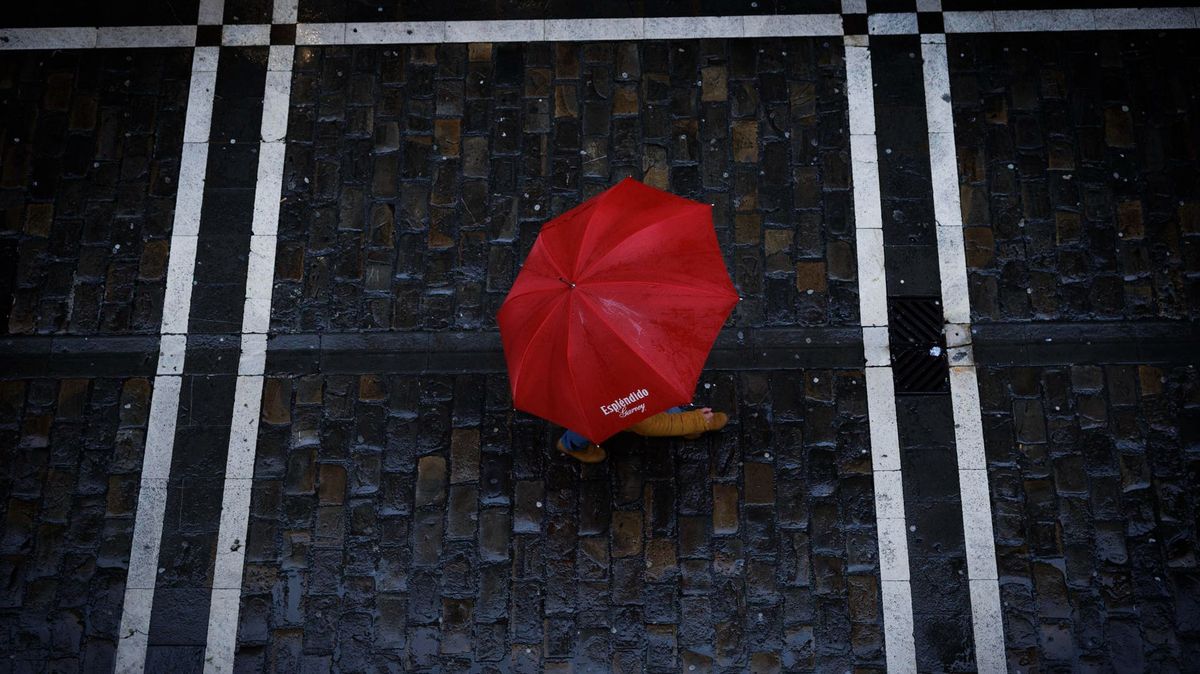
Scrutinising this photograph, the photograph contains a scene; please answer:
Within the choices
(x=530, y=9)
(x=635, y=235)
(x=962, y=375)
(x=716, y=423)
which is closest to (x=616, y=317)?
(x=635, y=235)

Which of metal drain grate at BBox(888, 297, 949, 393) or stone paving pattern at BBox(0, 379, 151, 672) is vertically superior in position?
metal drain grate at BBox(888, 297, 949, 393)

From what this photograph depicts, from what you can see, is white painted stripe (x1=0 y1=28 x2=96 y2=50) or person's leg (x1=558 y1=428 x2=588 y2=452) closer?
person's leg (x1=558 y1=428 x2=588 y2=452)

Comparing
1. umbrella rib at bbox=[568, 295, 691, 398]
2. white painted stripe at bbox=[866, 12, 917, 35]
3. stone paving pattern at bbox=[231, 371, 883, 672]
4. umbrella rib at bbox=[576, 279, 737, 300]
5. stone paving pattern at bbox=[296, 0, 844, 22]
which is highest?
stone paving pattern at bbox=[296, 0, 844, 22]

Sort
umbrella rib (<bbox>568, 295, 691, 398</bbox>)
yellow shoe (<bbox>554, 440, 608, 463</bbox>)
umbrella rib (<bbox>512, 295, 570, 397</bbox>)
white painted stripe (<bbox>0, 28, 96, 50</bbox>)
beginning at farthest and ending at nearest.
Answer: white painted stripe (<bbox>0, 28, 96, 50</bbox>) → yellow shoe (<bbox>554, 440, 608, 463</bbox>) → umbrella rib (<bbox>512, 295, 570, 397</bbox>) → umbrella rib (<bbox>568, 295, 691, 398</bbox>)

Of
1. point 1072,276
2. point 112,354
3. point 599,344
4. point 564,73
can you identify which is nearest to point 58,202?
point 112,354

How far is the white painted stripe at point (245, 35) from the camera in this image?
358 inches

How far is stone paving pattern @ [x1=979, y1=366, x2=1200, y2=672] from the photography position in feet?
25.1

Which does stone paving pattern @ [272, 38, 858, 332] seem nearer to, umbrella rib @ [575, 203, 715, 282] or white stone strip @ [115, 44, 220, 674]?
white stone strip @ [115, 44, 220, 674]

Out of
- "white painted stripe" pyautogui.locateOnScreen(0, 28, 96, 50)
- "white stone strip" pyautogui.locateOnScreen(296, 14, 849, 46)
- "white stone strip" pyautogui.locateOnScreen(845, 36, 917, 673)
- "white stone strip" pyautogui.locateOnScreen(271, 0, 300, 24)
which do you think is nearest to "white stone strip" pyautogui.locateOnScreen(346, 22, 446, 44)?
"white stone strip" pyautogui.locateOnScreen(296, 14, 849, 46)

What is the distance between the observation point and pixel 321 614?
783 cm

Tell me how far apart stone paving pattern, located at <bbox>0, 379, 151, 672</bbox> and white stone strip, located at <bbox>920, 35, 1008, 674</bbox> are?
6239 mm

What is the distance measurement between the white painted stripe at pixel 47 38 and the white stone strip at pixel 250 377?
1.65 metres

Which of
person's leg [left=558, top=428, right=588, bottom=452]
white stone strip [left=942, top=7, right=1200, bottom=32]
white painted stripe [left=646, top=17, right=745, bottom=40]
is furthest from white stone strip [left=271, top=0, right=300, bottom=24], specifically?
white stone strip [left=942, top=7, right=1200, bottom=32]

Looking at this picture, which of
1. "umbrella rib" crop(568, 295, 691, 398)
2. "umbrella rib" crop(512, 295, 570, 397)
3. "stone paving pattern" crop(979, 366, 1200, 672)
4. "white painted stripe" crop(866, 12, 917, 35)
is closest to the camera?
"umbrella rib" crop(568, 295, 691, 398)
